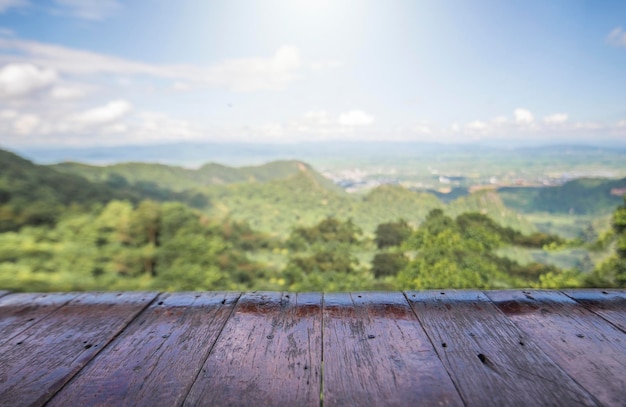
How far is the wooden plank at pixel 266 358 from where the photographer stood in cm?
68

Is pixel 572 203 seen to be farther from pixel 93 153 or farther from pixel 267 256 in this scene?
pixel 93 153

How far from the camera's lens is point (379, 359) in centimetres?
79

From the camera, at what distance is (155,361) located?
0.81m

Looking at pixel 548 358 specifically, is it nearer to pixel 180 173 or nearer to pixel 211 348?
pixel 211 348

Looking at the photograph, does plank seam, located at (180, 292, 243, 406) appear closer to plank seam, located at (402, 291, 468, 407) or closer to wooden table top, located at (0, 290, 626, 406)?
wooden table top, located at (0, 290, 626, 406)

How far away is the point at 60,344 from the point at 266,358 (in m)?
0.47

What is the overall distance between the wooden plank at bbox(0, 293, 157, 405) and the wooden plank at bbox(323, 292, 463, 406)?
19.4 inches

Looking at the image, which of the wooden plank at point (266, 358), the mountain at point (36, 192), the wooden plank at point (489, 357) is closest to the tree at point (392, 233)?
the mountain at point (36, 192)

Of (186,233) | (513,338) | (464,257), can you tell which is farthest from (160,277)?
(513,338)

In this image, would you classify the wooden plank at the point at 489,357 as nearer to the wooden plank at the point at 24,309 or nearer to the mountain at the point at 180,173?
the wooden plank at the point at 24,309

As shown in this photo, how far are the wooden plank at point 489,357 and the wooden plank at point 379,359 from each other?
0.11ft

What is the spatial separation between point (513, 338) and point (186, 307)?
79cm

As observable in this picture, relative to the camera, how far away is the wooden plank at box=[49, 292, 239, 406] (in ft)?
2.28

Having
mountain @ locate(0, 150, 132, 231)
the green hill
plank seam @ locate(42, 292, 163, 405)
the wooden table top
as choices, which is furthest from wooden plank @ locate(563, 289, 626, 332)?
the green hill
